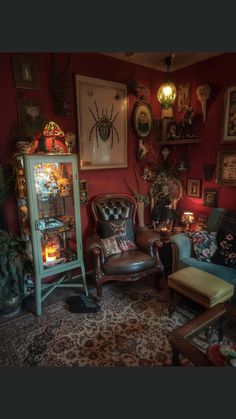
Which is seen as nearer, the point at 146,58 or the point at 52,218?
the point at 52,218

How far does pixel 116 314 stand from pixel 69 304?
1.76ft

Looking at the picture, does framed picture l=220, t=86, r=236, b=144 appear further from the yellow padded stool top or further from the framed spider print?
the yellow padded stool top

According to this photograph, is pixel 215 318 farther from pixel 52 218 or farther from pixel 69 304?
pixel 52 218

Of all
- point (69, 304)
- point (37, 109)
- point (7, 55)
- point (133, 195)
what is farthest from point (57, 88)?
point (69, 304)

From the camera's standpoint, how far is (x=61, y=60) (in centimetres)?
256

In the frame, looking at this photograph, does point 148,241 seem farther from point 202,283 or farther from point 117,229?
point 202,283

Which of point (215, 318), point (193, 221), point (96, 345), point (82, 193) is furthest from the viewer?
point (193, 221)

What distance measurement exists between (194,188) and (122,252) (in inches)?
59.2

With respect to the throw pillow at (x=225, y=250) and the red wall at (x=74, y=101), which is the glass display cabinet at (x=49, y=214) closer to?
the red wall at (x=74, y=101)

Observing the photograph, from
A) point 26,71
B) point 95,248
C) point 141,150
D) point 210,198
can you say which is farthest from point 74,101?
→ point 210,198

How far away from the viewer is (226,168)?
2.99 m

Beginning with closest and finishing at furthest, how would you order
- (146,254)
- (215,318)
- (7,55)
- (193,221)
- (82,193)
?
1. (215,318)
2. (7,55)
3. (146,254)
4. (82,193)
5. (193,221)

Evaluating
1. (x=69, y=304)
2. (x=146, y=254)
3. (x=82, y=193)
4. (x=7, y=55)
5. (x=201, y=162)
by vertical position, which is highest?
(x=7, y=55)

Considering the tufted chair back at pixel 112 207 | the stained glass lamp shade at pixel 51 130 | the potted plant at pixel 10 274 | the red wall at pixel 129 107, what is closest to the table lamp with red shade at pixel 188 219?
the red wall at pixel 129 107
